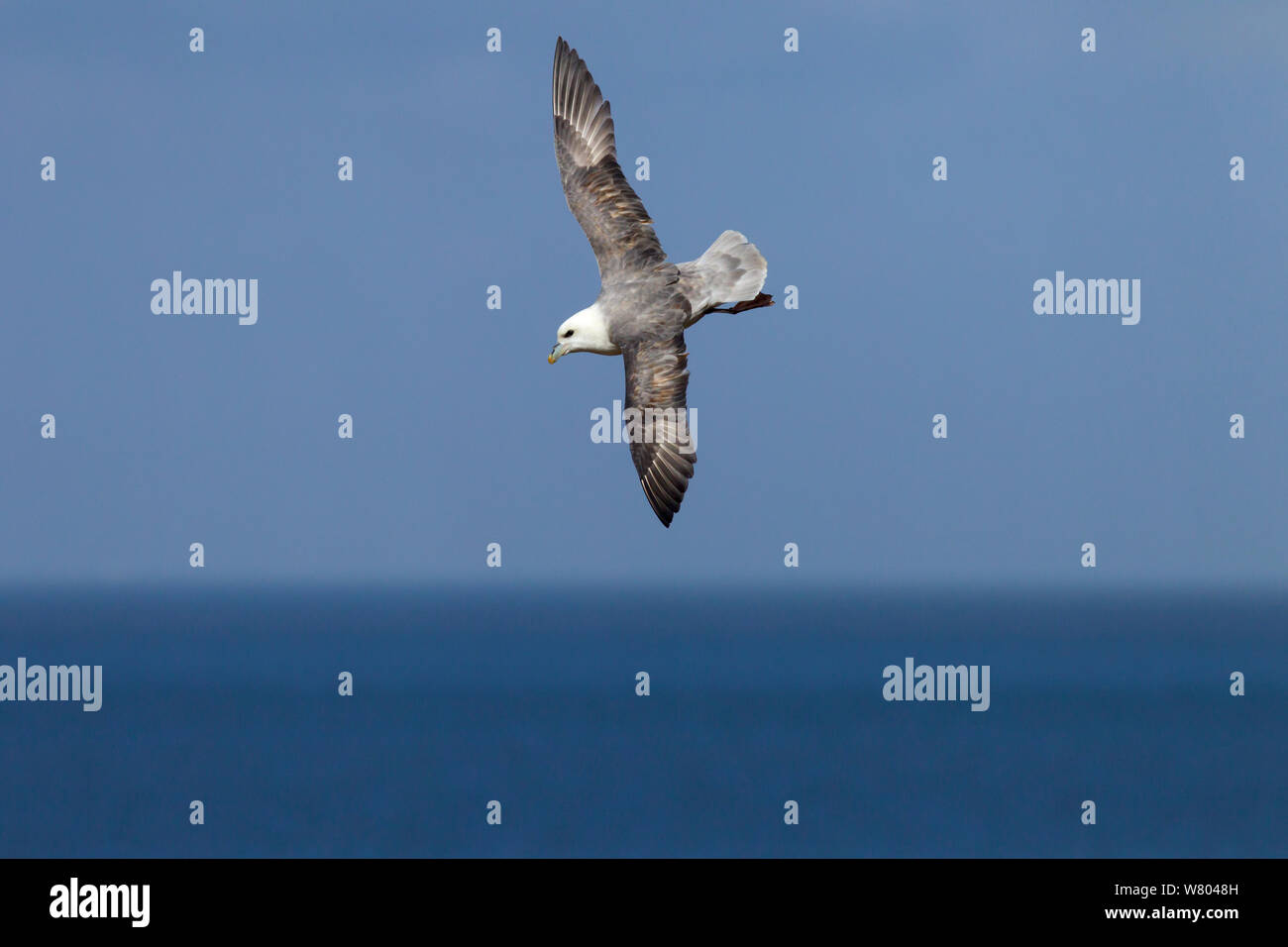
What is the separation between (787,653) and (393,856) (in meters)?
77.5

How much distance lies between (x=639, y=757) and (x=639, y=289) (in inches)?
1825

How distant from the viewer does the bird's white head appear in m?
12.9

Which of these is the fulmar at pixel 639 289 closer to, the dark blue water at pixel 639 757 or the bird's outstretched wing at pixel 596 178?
the bird's outstretched wing at pixel 596 178

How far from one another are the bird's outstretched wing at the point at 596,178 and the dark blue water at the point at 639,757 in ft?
99.7

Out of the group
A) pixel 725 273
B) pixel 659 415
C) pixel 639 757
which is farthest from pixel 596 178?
pixel 639 757

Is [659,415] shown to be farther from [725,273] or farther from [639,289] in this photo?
[725,273]

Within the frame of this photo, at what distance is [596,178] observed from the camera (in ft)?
46.0

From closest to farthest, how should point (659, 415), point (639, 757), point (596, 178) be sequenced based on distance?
point (659, 415) → point (596, 178) → point (639, 757)

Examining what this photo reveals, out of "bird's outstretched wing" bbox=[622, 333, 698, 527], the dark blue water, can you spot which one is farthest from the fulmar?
the dark blue water

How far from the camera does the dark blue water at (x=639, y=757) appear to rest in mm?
43656

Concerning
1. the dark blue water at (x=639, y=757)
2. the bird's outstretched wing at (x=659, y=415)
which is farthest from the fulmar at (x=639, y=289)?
the dark blue water at (x=639, y=757)

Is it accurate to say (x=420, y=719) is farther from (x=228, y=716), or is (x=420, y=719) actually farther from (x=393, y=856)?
(x=393, y=856)

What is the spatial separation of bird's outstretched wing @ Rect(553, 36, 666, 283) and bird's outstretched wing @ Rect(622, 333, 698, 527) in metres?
1.09

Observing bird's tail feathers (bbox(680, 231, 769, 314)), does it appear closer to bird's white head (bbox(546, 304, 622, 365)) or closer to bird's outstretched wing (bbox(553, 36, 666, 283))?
bird's outstretched wing (bbox(553, 36, 666, 283))
